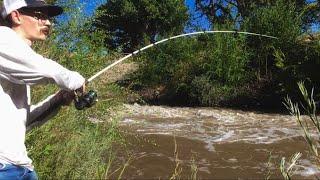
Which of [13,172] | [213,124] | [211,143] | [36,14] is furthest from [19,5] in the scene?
[213,124]

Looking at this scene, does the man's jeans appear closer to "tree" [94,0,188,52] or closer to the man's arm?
the man's arm

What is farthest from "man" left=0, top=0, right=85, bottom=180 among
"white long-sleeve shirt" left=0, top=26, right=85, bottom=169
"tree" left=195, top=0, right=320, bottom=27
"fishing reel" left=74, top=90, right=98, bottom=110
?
"tree" left=195, top=0, right=320, bottom=27

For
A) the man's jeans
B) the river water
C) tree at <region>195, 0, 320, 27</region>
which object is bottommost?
the river water

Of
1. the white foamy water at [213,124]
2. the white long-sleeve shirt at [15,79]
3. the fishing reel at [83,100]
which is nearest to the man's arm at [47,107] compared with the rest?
the fishing reel at [83,100]

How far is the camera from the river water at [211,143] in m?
10.1

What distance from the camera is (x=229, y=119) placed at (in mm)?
17703

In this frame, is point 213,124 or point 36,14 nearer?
point 36,14

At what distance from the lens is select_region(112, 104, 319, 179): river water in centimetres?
1008

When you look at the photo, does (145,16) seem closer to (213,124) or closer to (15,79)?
(213,124)

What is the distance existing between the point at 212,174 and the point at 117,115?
10.9 feet

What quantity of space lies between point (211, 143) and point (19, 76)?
1113 cm

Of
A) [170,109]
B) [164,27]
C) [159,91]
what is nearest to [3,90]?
[170,109]

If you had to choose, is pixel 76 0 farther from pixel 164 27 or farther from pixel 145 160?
pixel 164 27

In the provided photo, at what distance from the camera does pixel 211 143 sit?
1327 centimetres
